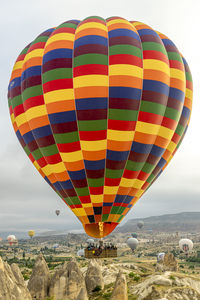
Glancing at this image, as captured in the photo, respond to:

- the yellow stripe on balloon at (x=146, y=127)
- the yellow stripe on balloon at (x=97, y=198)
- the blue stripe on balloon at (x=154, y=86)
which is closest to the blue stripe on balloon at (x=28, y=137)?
the yellow stripe on balloon at (x=97, y=198)

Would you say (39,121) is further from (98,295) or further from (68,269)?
(98,295)

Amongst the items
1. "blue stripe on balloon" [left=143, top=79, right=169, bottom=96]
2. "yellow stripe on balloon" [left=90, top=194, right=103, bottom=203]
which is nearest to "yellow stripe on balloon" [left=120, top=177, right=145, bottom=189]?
"yellow stripe on balloon" [left=90, top=194, right=103, bottom=203]

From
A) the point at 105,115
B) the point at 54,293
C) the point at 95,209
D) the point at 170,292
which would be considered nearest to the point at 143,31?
the point at 105,115

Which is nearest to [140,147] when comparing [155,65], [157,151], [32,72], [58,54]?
[157,151]

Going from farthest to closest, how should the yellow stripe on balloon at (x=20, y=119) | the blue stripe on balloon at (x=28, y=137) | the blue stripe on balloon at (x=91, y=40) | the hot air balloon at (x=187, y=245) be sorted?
the hot air balloon at (x=187, y=245) → the yellow stripe on balloon at (x=20, y=119) → the blue stripe on balloon at (x=28, y=137) → the blue stripe on balloon at (x=91, y=40)

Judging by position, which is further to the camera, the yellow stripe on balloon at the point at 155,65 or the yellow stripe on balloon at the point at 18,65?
the yellow stripe on balloon at the point at 18,65

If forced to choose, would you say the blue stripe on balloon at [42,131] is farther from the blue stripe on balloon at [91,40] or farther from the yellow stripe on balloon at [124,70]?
the blue stripe on balloon at [91,40]

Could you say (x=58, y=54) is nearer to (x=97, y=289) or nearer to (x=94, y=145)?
(x=94, y=145)

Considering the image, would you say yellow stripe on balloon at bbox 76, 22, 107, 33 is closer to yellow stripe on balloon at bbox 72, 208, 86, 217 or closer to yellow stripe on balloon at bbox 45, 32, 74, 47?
yellow stripe on balloon at bbox 45, 32, 74, 47

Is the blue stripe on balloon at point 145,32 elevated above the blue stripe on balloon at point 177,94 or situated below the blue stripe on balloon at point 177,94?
above
